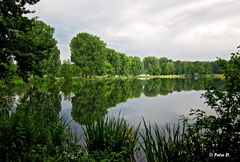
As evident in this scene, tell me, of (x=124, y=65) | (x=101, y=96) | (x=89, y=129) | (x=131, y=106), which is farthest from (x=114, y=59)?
(x=89, y=129)

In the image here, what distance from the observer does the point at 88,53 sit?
102m

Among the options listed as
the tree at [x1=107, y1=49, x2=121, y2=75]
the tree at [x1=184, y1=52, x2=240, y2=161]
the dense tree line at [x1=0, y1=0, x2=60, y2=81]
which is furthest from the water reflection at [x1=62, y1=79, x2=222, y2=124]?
the tree at [x1=107, y1=49, x2=121, y2=75]

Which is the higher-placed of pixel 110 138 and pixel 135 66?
pixel 135 66

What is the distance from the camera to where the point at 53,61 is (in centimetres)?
7512

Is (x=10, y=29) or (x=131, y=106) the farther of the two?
(x=131, y=106)

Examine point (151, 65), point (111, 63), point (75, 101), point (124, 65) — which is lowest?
point (75, 101)

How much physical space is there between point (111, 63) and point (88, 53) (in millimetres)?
24753

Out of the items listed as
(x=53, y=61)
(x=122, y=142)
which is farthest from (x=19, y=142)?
(x=53, y=61)

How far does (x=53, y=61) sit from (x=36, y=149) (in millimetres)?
69893

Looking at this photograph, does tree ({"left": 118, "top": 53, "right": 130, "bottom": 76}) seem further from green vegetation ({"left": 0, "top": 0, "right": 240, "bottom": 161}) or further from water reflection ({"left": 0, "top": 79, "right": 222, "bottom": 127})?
green vegetation ({"left": 0, "top": 0, "right": 240, "bottom": 161})

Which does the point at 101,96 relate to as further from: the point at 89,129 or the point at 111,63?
the point at 111,63

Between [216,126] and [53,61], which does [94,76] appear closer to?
[53,61]

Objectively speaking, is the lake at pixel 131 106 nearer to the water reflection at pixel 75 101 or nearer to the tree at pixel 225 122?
the water reflection at pixel 75 101

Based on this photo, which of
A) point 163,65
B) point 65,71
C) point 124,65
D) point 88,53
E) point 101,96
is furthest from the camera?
point 163,65
